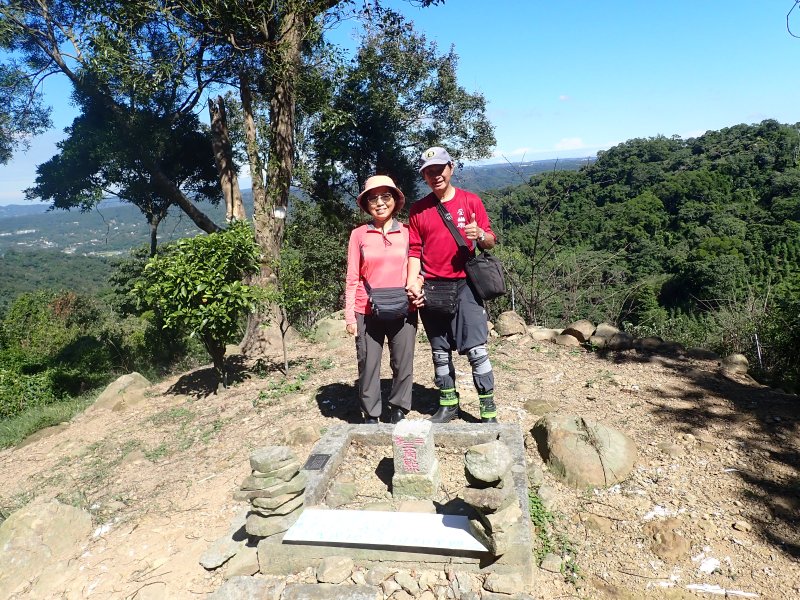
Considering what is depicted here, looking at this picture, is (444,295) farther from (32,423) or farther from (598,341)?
(32,423)

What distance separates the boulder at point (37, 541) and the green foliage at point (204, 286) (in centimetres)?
210

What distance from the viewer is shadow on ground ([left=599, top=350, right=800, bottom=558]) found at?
2.87 meters

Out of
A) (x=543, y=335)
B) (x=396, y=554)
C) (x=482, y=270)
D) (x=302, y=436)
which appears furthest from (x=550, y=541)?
(x=543, y=335)

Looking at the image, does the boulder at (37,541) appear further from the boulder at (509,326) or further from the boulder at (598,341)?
the boulder at (598,341)

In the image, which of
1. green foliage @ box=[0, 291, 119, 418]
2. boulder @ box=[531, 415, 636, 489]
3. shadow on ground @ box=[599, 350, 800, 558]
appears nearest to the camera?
shadow on ground @ box=[599, 350, 800, 558]

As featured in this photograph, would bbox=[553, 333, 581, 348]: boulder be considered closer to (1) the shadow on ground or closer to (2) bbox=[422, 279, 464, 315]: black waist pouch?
(1) the shadow on ground

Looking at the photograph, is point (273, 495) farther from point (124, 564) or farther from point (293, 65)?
point (293, 65)

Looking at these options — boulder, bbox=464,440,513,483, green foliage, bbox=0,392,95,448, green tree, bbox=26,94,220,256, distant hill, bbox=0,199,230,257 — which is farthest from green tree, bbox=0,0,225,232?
distant hill, bbox=0,199,230,257

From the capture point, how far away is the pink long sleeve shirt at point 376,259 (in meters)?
3.54

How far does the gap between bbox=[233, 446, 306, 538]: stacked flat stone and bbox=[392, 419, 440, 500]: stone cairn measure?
619mm

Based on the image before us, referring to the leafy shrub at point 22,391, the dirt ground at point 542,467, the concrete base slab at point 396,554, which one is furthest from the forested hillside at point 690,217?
the leafy shrub at point 22,391

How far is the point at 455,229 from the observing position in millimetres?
3463

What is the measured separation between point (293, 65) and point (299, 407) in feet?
14.5

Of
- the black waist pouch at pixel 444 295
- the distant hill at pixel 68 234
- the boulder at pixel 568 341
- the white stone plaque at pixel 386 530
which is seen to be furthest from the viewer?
the distant hill at pixel 68 234
